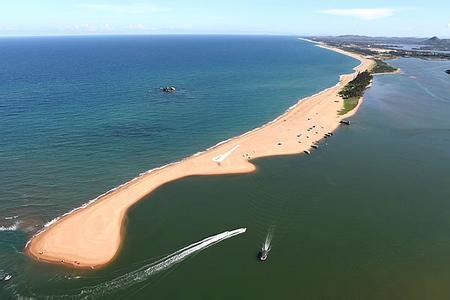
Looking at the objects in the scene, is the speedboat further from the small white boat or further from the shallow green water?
the small white boat

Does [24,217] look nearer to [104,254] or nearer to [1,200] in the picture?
[1,200]

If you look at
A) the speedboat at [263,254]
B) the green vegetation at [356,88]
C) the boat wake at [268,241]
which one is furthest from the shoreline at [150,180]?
the boat wake at [268,241]

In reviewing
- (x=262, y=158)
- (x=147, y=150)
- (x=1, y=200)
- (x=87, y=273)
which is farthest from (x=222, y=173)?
(x=1, y=200)

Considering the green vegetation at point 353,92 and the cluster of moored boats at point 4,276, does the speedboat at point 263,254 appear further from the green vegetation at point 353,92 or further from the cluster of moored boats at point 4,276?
the green vegetation at point 353,92

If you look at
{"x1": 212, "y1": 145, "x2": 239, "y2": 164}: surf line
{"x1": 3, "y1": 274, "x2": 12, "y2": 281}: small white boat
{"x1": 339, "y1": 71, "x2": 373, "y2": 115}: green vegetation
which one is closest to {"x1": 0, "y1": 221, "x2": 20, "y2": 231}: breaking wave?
{"x1": 3, "y1": 274, "x2": 12, "y2": 281}: small white boat

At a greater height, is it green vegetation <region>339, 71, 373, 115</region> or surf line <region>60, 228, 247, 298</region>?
green vegetation <region>339, 71, 373, 115</region>

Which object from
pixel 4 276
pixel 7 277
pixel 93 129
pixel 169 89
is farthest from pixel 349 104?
pixel 4 276

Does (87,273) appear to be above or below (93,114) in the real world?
below
